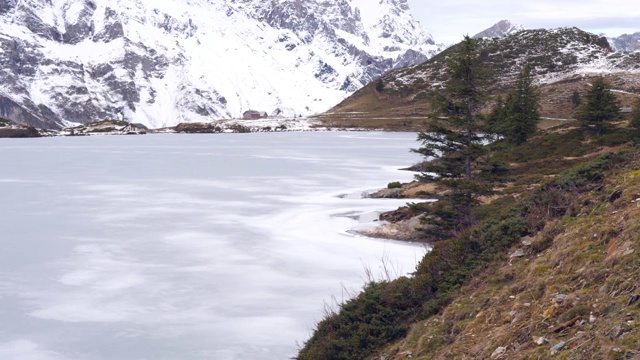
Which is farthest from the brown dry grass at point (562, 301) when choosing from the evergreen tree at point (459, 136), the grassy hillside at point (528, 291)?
the evergreen tree at point (459, 136)

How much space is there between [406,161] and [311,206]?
36.1m

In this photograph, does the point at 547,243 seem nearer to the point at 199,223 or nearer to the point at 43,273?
the point at 43,273

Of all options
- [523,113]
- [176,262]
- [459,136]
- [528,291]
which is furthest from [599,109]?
[528,291]

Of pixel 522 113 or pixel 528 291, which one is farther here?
pixel 522 113

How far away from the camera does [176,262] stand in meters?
27.5

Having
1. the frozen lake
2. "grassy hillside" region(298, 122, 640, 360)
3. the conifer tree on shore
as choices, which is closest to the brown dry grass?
"grassy hillside" region(298, 122, 640, 360)

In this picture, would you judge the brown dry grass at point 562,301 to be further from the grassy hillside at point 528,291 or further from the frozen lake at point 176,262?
the frozen lake at point 176,262

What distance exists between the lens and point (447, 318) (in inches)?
527

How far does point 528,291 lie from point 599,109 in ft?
143

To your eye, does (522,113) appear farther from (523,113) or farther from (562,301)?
(562,301)

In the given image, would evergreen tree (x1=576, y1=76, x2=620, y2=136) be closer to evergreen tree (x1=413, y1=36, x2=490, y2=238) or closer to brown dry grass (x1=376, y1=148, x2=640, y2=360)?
evergreen tree (x1=413, y1=36, x2=490, y2=238)

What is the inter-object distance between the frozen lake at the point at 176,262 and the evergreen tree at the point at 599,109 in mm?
15771

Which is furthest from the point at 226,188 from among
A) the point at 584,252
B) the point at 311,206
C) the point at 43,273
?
the point at 584,252

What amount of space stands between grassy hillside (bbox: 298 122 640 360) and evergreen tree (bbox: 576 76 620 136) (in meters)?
34.7
